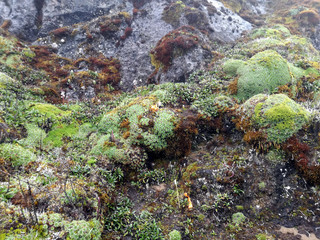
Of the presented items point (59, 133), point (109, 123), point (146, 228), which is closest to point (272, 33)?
point (109, 123)

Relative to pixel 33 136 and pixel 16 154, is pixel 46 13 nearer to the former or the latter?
pixel 33 136

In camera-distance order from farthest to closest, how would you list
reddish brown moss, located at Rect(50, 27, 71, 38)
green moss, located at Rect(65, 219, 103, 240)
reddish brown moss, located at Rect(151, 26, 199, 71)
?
reddish brown moss, located at Rect(50, 27, 71, 38) → reddish brown moss, located at Rect(151, 26, 199, 71) → green moss, located at Rect(65, 219, 103, 240)

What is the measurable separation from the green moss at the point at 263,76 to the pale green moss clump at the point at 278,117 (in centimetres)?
257

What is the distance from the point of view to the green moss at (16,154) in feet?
22.0

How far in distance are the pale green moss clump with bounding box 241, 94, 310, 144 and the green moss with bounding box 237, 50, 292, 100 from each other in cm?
257

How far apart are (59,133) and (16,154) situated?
277 cm

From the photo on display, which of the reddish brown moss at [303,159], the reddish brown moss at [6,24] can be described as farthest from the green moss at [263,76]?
the reddish brown moss at [6,24]

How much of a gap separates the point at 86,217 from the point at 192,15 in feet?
67.1

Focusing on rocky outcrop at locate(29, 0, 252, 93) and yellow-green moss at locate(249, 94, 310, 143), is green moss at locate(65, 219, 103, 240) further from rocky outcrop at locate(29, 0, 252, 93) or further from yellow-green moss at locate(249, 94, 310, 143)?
rocky outcrop at locate(29, 0, 252, 93)

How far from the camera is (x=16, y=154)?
686 cm

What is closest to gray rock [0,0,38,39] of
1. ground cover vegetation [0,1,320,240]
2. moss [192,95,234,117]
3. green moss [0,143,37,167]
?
ground cover vegetation [0,1,320,240]

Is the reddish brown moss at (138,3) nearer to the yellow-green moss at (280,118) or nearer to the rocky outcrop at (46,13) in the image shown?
the rocky outcrop at (46,13)

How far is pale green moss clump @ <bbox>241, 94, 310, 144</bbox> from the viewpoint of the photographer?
760cm

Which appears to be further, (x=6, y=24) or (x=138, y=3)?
(x=138, y=3)
